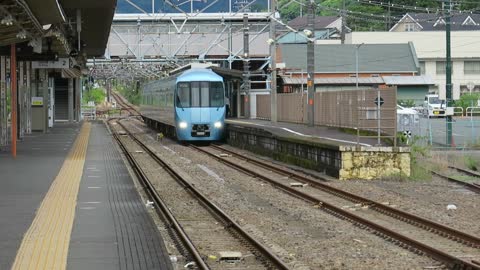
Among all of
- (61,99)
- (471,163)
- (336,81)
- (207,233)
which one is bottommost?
(471,163)

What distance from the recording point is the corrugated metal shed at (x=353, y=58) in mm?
66875

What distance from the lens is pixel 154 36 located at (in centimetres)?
5619

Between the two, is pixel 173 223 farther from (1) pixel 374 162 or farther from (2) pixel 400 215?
(1) pixel 374 162

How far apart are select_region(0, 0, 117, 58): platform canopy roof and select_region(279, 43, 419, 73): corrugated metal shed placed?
1155 inches

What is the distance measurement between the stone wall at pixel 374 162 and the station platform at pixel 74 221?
532cm

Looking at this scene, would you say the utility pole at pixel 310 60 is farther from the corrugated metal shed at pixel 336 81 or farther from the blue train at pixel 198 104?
the corrugated metal shed at pixel 336 81

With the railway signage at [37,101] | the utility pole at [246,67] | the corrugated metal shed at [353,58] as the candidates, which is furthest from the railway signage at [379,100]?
the corrugated metal shed at [353,58]

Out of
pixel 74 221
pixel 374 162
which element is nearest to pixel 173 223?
pixel 74 221

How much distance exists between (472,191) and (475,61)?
63247 millimetres

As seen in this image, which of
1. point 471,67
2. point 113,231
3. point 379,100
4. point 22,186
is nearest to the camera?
point 113,231

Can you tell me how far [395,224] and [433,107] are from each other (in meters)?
47.1

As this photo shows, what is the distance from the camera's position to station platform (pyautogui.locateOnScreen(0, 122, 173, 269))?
28.0 ft

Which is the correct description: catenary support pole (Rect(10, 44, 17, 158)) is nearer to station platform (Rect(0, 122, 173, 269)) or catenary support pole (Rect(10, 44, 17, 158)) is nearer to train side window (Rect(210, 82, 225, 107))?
station platform (Rect(0, 122, 173, 269))

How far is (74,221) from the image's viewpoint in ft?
37.4
